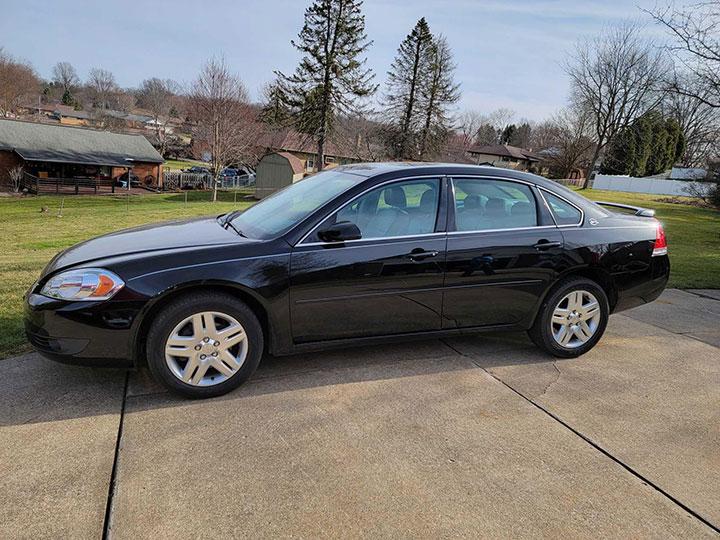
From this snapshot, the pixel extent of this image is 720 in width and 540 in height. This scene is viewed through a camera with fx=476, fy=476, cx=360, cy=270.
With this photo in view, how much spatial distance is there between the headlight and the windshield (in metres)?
0.95

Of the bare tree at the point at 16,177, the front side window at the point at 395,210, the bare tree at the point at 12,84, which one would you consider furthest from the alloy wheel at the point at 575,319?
the bare tree at the point at 12,84

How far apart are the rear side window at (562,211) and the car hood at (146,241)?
253 centimetres

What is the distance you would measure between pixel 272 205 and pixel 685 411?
3444 mm

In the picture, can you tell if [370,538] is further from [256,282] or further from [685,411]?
[685,411]

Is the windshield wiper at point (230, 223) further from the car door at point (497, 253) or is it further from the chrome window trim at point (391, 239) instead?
the car door at point (497, 253)

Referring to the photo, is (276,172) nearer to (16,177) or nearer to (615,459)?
(16,177)

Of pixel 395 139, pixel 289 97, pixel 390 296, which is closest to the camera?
pixel 390 296

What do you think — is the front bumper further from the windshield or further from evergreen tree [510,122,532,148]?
evergreen tree [510,122,532,148]

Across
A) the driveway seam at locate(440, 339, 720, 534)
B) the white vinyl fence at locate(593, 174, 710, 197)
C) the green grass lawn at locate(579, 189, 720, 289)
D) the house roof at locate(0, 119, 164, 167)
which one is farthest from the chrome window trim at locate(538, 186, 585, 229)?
the white vinyl fence at locate(593, 174, 710, 197)

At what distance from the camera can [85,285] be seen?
2.92m

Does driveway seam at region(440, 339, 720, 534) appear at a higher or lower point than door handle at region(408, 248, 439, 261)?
lower

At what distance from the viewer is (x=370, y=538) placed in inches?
80.1

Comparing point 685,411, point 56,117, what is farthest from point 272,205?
point 56,117

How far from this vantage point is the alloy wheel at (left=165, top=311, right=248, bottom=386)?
299cm
